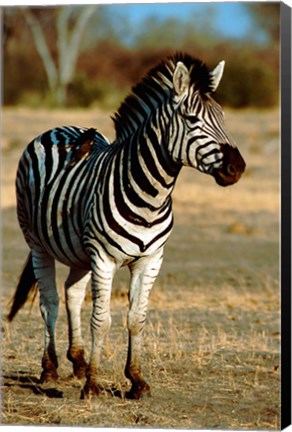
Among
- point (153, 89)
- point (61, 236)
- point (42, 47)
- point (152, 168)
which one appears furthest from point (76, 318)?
point (42, 47)

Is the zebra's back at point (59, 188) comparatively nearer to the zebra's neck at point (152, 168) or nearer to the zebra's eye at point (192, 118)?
the zebra's neck at point (152, 168)

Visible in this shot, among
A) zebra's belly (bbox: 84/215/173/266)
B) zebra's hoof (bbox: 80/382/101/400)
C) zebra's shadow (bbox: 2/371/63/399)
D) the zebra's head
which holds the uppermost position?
the zebra's head

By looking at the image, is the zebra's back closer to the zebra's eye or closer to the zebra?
the zebra

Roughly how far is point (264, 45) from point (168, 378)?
46666 millimetres

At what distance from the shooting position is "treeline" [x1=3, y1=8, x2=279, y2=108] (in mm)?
37500

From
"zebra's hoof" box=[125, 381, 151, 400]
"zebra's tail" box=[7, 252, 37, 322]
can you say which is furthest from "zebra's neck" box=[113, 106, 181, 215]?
"zebra's tail" box=[7, 252, 37, 322]

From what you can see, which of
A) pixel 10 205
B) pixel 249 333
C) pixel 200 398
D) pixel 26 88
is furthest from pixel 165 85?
pixel 26 88

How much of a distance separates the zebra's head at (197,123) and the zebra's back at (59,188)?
77cm

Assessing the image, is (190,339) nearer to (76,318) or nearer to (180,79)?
(76,318)

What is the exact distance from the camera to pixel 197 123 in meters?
6.20

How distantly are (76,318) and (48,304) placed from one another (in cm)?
22

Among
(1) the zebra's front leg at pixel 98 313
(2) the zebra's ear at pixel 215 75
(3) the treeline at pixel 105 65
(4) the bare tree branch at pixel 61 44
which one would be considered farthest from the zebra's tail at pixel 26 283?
(4) the bare tree branch at pixel 61 44

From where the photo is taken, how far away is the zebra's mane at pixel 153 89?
20.6 feet

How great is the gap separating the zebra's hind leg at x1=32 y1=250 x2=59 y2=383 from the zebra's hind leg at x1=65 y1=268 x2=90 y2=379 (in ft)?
0.32
